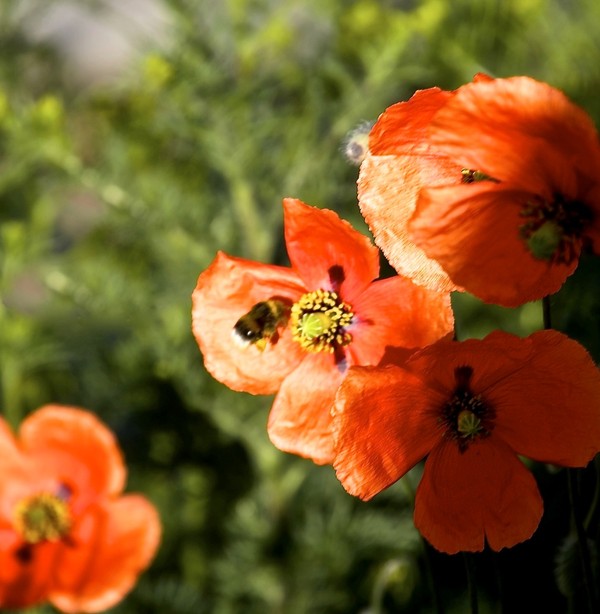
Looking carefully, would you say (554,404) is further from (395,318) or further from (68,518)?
(68,518)

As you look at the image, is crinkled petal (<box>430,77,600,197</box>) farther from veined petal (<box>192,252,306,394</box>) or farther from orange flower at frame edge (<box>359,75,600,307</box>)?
veined petal (<box>192,252,306,394</box>)

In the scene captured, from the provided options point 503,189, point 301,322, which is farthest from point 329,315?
point 503,189

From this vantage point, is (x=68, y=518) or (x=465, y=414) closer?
(x=465, y=414)

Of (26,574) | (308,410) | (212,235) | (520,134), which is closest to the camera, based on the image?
(520,134)

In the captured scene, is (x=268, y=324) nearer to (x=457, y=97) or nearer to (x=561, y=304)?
(x=457, y=97)

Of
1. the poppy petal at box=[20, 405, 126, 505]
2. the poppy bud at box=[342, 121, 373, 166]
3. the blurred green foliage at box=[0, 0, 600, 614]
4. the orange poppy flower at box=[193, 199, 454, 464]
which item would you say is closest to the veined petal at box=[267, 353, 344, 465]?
the orange poppy flower at box=[193, 199, 454, 464]
